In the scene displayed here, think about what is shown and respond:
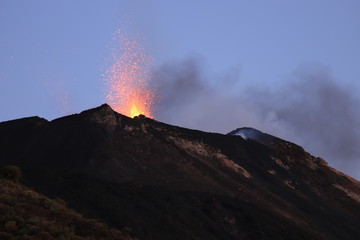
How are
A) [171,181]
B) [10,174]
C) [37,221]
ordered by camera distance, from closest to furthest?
[37,221]
[10,174]
[171,181]

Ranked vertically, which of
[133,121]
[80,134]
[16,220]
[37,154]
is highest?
[133,121]

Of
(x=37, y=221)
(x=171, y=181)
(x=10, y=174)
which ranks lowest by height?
(x=37, y=221)

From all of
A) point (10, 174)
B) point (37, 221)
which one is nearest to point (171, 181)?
point (10, 174)

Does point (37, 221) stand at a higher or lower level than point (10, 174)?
lower

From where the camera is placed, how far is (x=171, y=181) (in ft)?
208

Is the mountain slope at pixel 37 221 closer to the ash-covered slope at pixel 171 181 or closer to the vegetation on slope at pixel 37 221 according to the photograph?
the vegetation on slope at pixel 37 221

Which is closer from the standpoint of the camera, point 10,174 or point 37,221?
point 37,221

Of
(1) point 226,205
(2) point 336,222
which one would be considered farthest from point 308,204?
(1) point 226,205

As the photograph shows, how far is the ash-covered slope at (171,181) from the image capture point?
50625 mm

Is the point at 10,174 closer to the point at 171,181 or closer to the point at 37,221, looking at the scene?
the point at 37,221

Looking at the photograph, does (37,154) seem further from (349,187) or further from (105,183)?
(349,187)

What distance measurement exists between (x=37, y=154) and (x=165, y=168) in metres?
15.2

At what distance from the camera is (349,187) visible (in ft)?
343

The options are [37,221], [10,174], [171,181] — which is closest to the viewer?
[37,221]
